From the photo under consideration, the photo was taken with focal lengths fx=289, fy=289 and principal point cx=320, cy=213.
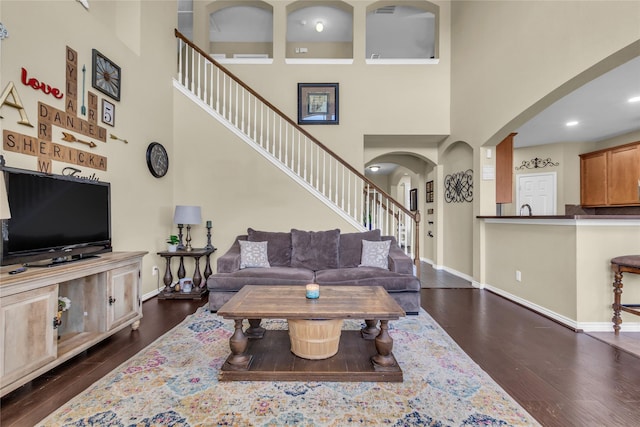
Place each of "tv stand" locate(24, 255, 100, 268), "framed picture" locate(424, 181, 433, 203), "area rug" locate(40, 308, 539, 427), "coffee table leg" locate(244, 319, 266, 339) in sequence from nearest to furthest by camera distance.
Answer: "area rug" locate(40, 308, 539, 427), "tv stand" locate(24, 255, 100, 268), "coffee table leg" locate(244, 319, 266, 339), "framed picture" locate(424, 181, 433, 203)

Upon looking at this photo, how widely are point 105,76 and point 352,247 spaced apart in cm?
342

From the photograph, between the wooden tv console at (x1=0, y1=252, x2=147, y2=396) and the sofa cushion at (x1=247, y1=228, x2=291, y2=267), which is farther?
the sofa cushion at (x1=247, y1=228, x2=291, y2=267)

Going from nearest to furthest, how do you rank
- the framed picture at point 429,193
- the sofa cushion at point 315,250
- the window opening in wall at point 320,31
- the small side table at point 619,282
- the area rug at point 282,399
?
1. the area rug at point 282,399
2. the small side table at point 619,282
3. the sofa cushion at point 315,250
4. the window opening in wall at point 320,31
5. the framed picture at point 429,193

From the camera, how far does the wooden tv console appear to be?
5.29 ft

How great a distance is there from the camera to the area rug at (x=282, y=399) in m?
1.56

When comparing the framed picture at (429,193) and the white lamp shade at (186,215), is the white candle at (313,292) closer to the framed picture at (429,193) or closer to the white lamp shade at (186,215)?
the white lamp shade at (186,215)

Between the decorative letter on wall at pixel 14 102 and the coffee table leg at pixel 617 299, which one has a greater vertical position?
the decorative letter on wall at pixel 14 102

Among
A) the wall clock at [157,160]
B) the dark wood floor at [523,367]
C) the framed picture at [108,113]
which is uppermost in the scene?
the framed picture at [108,113]

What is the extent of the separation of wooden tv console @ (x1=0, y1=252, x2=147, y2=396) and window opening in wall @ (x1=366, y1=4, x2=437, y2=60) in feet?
19.7

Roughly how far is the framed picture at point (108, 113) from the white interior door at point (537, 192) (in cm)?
751

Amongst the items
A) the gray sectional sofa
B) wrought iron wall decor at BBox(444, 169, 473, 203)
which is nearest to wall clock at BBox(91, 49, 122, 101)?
the gray sectional sofa

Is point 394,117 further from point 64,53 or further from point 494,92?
point 64,53

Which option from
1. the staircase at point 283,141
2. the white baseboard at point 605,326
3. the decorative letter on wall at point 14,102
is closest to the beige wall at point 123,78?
the decorative letter on wall at point 14,102

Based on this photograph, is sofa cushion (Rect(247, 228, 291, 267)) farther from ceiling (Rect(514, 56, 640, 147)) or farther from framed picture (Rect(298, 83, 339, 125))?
ceiling (Rect(514, 56, 640, 147))
